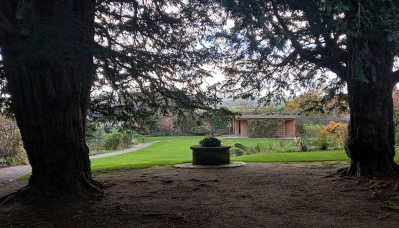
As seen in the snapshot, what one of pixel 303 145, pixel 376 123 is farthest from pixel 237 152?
pixel 376 123

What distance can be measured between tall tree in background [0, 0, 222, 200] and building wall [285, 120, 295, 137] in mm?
20748

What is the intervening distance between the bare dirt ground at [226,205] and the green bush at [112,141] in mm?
13291

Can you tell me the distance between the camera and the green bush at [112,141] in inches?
786

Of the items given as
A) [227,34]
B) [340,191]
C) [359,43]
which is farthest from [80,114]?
[359,43]

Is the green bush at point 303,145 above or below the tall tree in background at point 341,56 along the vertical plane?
below

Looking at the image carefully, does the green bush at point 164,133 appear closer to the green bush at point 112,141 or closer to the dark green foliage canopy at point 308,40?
the green bush at point 112,141

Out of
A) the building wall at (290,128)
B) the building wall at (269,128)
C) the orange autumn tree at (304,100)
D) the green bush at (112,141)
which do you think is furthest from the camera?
the building wall at (290,128)

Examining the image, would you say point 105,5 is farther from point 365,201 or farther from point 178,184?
point 365,201

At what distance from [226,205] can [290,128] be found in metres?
22.9

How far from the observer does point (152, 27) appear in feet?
20.0

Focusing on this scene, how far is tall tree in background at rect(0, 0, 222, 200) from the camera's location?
376 cm

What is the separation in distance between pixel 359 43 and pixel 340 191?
3.05m

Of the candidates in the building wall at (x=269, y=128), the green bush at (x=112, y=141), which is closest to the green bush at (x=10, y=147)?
the green bush at (x=112, y=141)

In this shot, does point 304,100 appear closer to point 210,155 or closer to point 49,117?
point 210,155
